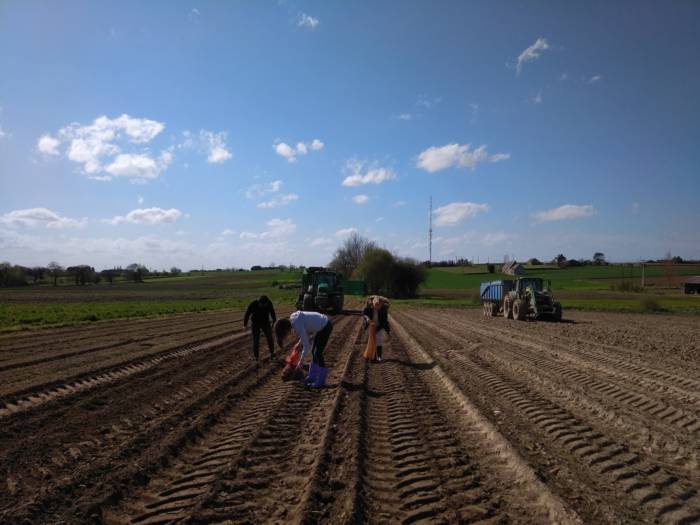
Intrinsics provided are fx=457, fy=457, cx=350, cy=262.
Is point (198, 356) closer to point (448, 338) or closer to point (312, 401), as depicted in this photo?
point (312, 401)

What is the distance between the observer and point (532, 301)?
71.0 feet

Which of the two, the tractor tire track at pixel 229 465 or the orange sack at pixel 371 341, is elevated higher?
the orange sack at pixel 371 341

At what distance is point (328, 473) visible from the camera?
4.15 meters

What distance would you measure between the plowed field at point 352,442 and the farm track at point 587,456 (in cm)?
2

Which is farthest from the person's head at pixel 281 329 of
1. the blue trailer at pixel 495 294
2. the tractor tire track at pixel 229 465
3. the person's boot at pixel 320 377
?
the blue trailer at pixel 495 294

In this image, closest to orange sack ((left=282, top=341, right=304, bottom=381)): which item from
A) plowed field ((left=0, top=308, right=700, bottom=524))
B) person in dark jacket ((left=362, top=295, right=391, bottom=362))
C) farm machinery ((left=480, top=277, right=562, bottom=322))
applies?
plowed field ((left=0, top=308, right=700, bottom=524))

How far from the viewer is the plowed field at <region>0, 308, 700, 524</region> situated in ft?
11.7

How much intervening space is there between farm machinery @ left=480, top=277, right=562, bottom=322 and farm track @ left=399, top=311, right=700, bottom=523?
47.8 ft

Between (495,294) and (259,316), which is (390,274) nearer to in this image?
(495,294)

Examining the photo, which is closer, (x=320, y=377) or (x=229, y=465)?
(x=229, y=465)

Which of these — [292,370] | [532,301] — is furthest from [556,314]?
[292,370]

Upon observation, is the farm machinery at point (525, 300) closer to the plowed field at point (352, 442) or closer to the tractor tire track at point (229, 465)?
the plowed field at point (352, 442)

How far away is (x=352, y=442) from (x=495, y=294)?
75.0ft

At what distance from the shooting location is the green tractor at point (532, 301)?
21.4m
